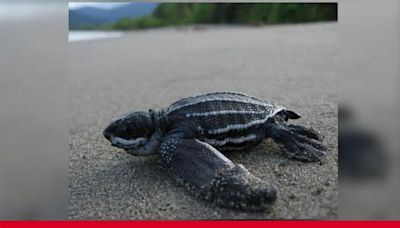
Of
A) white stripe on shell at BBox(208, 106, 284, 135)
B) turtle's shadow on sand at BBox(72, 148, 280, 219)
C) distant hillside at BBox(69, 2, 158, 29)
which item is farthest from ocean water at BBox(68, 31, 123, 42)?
white stripe on shell at BBox(208, 106, 284, 135)

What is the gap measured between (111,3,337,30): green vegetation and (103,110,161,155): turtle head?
140 cm

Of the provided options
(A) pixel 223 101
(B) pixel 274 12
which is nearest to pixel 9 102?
(A) pixel 223 101

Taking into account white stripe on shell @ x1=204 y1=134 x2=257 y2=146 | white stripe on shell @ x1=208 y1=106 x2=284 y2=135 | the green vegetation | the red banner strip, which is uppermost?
the green vegetation

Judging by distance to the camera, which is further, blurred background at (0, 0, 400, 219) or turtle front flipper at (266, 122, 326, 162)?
turtle front flipper at (266, 122, 326, 162)

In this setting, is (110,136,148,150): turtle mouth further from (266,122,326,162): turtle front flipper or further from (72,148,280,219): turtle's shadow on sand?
(266,122,326,162): turtle front flipper

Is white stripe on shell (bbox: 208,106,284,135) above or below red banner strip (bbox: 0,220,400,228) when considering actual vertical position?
above

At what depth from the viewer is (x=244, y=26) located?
4086mm

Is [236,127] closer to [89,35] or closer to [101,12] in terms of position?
[101,12]

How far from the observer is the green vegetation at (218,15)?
2.95m

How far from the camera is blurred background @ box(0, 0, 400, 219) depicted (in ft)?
4.14

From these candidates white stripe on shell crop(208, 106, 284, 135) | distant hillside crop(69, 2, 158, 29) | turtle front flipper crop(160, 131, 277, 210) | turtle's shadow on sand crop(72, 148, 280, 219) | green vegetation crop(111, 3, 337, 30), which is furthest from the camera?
green vegetation crop(111, 3, 337, 30)

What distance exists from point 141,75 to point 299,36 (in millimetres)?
1279

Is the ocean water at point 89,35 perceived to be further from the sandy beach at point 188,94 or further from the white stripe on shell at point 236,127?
the white stripe on shell at point 236,127

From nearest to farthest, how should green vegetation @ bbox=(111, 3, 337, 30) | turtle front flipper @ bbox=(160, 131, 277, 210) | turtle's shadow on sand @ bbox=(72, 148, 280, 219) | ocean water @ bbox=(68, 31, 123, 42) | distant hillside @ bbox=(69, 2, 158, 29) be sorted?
turtle front flipper @ bbox=(160, 131, 277, 210) → turtle's shadow on sand @ bbox=(72, 148, 280, 219) → distant hillside @ bbox=(69, 2, 158, 29) → green vegetation @ bbox=(111, 3, 337, 30) → ocean water @ bbox=(68, 31, 123, 42)
